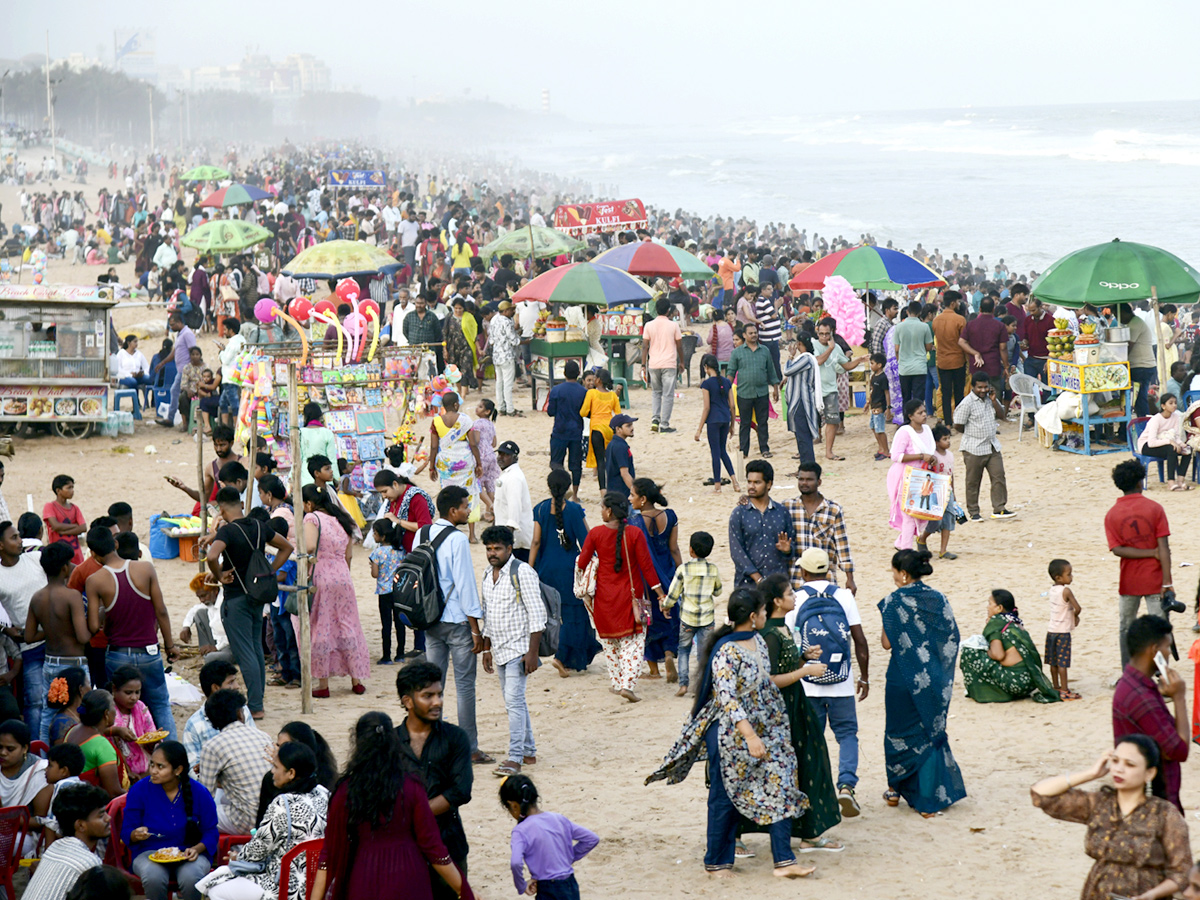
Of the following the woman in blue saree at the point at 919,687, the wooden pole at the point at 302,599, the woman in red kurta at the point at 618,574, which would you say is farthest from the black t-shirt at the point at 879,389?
the woman in blue saree at the point at 919,687

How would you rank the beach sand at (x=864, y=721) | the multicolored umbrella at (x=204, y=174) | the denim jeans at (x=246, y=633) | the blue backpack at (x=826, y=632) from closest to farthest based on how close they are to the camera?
the beach sand at (x=864, y=721)
the blue backpack at (x=826, y=632)
the denim jeans at (x=246, y=633)
the multicolored umbrella at (x=204, y=174)

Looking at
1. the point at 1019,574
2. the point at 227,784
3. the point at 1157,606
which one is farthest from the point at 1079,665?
the point at 227,784

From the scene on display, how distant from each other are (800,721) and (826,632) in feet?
1.61

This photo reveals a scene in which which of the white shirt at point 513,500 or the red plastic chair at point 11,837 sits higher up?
the white shirt at point 513,500

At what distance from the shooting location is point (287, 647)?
29.6 feet

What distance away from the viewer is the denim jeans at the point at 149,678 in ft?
24.1

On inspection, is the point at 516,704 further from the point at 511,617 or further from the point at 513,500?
the point at 513,500

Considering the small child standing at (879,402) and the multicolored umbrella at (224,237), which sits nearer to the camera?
the small child standing at (879,402)

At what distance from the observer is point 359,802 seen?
13.8 ft

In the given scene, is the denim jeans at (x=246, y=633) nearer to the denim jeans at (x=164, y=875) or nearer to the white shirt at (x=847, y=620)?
the denim jeans at (x=164, y=875)

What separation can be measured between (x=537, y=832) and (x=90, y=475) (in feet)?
38.3

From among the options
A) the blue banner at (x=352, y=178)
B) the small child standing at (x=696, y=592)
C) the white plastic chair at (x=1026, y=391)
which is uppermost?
the blue banner at (x=352, y=178)

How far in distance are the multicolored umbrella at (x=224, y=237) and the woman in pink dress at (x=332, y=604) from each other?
16099mm

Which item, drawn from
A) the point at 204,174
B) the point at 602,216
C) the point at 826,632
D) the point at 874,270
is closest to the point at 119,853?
the point at 826,632
